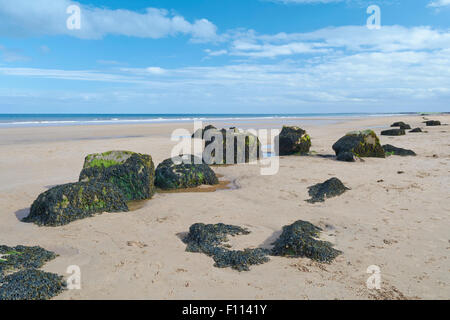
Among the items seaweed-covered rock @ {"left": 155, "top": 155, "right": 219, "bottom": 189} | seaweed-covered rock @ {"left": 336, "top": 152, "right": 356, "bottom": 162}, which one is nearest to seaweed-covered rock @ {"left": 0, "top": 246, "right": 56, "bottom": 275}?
seaweed-covered rock @ {"left": 155, "top": 155, "right": 219, "bottom": 189}

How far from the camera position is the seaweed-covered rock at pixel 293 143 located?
1166cm

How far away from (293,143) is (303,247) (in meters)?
7.98

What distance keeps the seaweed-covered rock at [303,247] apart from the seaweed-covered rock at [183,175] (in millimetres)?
3595

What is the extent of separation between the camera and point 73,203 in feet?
17.1

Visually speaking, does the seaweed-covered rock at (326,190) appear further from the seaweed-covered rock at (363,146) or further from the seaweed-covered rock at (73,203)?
the seaweed-covered rock at (363,146)

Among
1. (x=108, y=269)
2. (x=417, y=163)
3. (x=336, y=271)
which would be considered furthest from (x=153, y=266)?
(x=417, y=163)

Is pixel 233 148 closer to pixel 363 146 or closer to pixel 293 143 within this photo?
pixel 293 143

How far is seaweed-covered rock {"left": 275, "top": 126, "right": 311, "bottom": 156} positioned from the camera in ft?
38.2

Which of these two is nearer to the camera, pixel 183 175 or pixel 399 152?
pixel 183 175

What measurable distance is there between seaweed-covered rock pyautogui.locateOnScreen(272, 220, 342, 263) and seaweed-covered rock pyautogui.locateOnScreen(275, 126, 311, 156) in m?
7.62

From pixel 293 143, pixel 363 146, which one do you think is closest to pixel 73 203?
pixel 293 143
